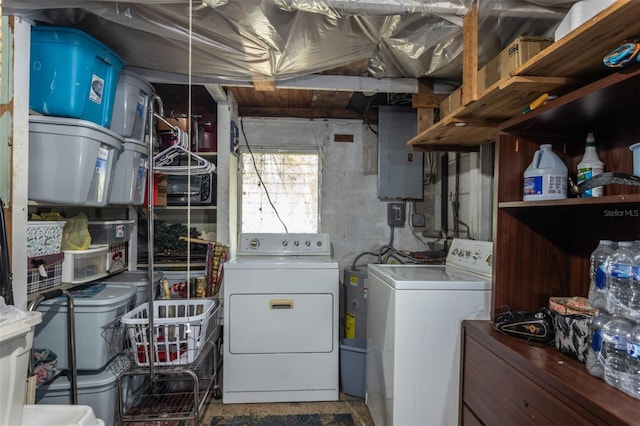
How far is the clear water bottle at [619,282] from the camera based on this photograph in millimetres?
844

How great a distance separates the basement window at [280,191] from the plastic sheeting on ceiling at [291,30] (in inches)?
43.1

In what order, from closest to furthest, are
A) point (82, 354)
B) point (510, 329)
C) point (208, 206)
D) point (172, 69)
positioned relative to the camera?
point (510, 329), point (82, 354), point (172, 69), point (208, 206)

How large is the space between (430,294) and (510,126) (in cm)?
80

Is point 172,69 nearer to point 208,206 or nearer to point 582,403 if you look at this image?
point 208,206

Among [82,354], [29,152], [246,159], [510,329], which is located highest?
[246,159]

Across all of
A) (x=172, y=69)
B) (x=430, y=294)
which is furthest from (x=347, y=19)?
(x=430, y=294)

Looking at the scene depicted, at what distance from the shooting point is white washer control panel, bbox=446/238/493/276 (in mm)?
1675

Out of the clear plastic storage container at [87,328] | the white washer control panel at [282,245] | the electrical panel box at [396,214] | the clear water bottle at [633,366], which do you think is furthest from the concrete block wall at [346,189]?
the clear water bottle at [633,366]

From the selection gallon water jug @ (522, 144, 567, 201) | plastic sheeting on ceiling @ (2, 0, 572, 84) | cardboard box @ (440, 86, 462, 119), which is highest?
plastic sheeting on ceiling @ (2, 0, 572, 84)

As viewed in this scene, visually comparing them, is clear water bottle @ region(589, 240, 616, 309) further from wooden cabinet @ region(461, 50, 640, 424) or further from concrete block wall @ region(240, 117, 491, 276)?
concrete block wall @ region(240, 117, 491, 276)

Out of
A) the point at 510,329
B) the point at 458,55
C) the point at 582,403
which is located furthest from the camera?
the point at 458,55

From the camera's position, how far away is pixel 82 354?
1631 mm

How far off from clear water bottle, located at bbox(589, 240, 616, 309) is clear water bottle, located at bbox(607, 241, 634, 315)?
20 mm

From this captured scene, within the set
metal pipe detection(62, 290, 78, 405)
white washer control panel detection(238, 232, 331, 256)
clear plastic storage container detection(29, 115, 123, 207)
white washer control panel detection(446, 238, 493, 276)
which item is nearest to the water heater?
white washer control panel detection(238, 232, 331, 256)
